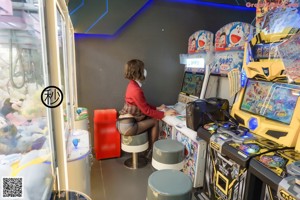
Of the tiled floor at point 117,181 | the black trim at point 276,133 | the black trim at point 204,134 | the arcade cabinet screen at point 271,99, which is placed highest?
the arcade cabinet screen at point 271,99

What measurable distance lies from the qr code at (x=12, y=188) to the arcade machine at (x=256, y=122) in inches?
51.0

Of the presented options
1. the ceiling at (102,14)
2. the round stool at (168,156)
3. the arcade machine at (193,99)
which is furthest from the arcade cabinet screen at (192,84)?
the ceiling at (102,14)

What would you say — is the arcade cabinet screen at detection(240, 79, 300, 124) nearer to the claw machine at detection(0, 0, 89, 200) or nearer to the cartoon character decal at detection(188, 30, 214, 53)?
the cartoon character decal at detection(188, 30, 214, 53)

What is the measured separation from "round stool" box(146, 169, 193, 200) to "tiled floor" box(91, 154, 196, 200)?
0.84 metres

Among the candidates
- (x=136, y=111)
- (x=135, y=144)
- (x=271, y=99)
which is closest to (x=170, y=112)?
(x=136, y=111)

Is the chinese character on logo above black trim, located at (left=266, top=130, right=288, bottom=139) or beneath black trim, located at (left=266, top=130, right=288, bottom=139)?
above

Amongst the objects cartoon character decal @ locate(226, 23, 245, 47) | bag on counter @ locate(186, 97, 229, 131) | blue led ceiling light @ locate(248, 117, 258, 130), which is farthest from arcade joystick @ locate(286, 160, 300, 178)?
cartoon character decal @ locate(226, 23, 245, 47)

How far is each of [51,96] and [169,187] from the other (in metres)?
1.06

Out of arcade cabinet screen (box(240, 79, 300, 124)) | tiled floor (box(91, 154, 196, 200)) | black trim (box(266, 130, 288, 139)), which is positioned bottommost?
tiled floor (box(91, 154, 196, 200))

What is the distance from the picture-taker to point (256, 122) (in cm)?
168

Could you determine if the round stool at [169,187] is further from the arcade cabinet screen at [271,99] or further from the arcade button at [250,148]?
the arcade cabinet screen at [271,99]

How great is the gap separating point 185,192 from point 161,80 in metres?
2.39

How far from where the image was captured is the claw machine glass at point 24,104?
2.42 ft

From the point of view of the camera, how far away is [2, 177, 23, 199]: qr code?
2.39ft
